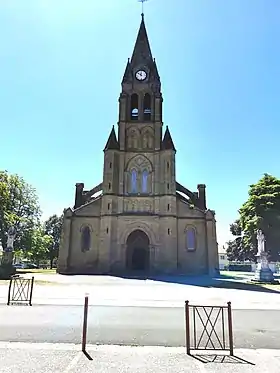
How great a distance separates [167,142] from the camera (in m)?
35.6

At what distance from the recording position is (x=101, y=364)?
512cm

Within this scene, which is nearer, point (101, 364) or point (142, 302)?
point (101, 364)

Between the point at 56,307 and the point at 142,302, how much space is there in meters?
3.45

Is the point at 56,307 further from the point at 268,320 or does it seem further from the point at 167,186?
the point at 167,186

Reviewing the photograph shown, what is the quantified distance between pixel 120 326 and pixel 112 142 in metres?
29.5

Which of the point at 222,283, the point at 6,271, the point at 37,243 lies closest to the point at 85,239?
the point at 6,271

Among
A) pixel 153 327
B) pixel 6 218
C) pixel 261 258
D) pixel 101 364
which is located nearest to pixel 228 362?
pixel 101 364

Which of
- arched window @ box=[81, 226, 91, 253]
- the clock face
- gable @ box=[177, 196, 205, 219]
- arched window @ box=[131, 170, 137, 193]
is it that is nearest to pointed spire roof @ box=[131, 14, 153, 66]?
the clock face

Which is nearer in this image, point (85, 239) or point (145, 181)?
point (85, 239)

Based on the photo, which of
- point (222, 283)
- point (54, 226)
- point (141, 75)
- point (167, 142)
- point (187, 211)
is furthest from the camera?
point (54, 226)

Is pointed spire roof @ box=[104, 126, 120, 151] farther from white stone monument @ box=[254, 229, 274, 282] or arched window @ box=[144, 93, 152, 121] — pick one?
white stone monument @ box=[254, 229, 274, 282]

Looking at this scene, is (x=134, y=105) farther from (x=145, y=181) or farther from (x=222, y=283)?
(x=222, y=283)

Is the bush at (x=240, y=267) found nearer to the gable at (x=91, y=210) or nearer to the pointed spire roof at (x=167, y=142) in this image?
the pointed spire roof at (x=167, y=142)

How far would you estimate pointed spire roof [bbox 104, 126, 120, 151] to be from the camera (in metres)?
35.5
